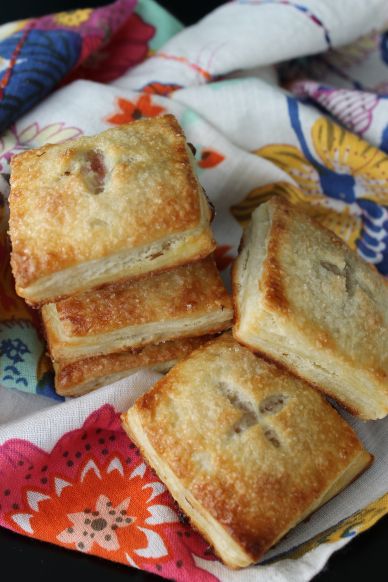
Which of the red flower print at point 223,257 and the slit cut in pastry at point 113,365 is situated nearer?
the slit cut in pastry at point 113,365

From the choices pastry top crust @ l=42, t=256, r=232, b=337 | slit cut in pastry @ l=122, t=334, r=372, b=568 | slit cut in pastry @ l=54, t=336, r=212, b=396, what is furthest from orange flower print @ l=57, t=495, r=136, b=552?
pastry top crust @ l=42, t=256, r=232, b=337

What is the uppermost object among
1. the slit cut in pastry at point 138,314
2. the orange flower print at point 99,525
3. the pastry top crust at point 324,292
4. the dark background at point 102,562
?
the pastry top crust at point 324,292

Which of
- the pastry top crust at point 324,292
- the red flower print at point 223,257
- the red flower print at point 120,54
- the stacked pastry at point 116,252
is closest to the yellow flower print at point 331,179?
the red flower print at point 223,257

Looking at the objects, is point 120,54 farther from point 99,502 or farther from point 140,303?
point 99,502

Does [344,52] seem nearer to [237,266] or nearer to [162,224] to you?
[237,266]

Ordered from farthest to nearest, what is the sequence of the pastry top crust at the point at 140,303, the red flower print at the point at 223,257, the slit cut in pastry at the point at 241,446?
the red flower print at the point at 223,257 < the pastry top crust at the point at 140,303 < the slit cut in pastry at the point at 241,446

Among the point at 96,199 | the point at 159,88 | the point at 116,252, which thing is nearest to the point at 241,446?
the point at 116,252

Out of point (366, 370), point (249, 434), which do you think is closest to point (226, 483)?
point (249, 434)

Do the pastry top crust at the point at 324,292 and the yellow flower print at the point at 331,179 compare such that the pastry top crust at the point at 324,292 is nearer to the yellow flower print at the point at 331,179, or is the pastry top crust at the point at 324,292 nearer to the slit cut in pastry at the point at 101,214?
the slit cut in pastry at the point at 101,214
